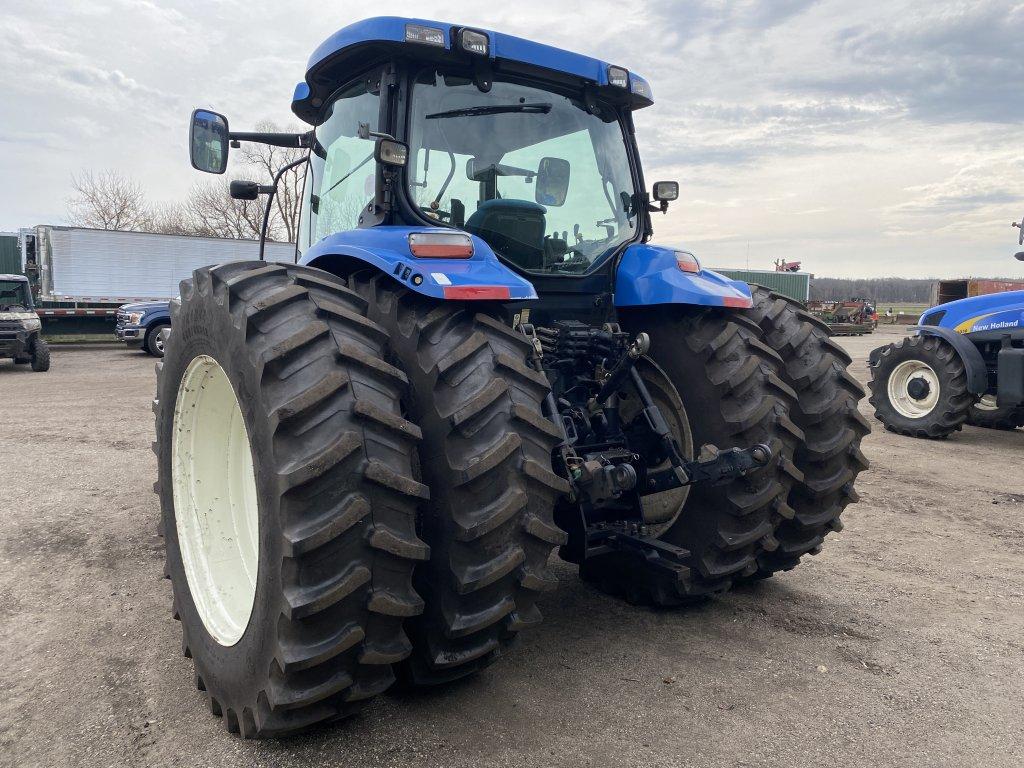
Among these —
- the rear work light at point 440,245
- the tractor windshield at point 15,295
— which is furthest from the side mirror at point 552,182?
the tractor windshield at point 15,295

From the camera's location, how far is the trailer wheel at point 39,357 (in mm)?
14680

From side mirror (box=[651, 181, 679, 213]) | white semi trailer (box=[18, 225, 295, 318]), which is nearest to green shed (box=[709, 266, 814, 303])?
white semi trailer (box=[18, 225, 295, 318])

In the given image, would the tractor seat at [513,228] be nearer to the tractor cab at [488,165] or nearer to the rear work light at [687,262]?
the tractor cab at [488,165]

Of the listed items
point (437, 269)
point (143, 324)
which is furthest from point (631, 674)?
point (143, 324)

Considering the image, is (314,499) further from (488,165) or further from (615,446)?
(488,165)

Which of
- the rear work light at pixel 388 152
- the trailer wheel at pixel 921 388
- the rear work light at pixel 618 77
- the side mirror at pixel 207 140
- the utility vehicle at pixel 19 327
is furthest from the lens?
the utility vehicle at pixel 19 327

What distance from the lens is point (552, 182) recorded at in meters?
3.50

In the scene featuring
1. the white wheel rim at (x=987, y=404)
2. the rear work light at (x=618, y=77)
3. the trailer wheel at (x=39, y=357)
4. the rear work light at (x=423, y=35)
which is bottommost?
the trailer wheel at (x=39, y=357)

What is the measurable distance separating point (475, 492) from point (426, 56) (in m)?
1.91

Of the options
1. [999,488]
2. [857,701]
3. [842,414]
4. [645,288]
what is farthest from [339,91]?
[999,488]

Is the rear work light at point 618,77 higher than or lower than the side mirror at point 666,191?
higher

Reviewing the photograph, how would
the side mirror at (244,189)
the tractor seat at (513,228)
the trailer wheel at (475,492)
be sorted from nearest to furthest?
the trailer wheel at (475,492) → the tractor seat at (513,228) → the side mirror at (244,189)

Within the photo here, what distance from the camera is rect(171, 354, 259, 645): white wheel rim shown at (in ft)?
9.24

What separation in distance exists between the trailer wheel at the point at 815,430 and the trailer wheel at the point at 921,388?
542cm
